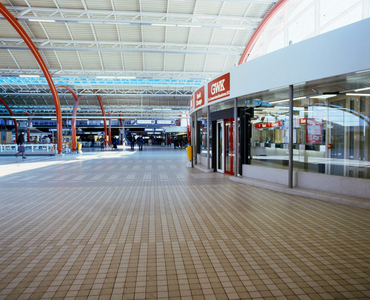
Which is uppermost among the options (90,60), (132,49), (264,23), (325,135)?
(264,23)

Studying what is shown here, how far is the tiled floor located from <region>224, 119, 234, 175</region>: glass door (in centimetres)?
419

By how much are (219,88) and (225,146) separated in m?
2.37

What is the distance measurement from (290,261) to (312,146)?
4999 mm

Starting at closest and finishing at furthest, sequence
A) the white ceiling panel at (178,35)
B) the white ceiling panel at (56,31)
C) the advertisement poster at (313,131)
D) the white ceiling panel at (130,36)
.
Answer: the advertisement poster at (313,131) → the white ceiling panel at (130,36) → the white ceiling panel at (56,31) → the white ceiling panel at (178,35)

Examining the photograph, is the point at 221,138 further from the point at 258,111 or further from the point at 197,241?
the point at 197,241

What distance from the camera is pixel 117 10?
16.2m

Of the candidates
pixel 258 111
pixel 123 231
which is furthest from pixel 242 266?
pixel 258 111

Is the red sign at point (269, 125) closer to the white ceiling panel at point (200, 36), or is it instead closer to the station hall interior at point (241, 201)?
the station hall interior at point (241, 201)

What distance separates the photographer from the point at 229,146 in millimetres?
11078

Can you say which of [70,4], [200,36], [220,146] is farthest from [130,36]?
[220,146]

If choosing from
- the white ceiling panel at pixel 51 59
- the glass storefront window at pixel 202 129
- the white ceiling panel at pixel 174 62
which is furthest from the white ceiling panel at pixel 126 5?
the white ceiling panel at pixel 51 59

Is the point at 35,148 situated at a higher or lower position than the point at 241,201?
higher

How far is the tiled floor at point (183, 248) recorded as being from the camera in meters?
2.76

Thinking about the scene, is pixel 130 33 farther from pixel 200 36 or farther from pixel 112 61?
pixel 200 36
